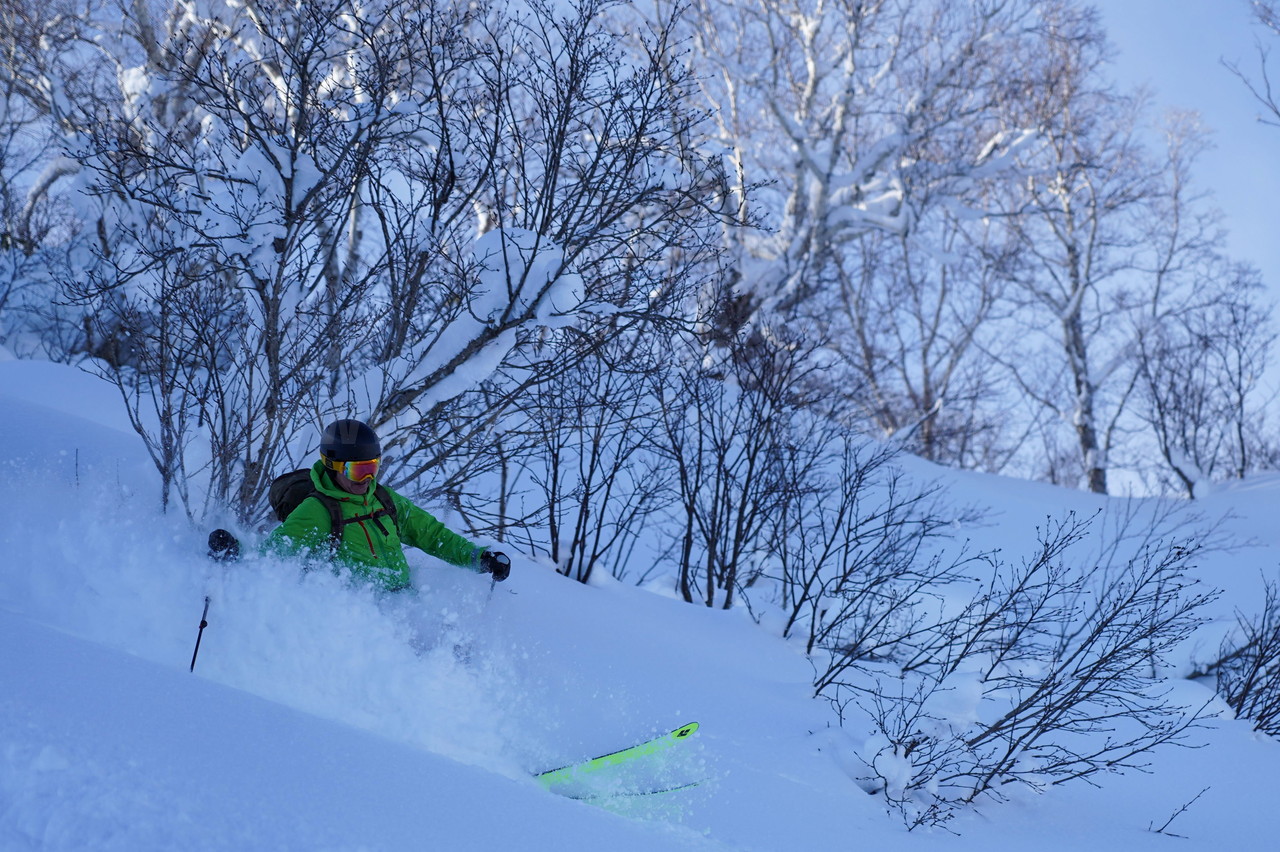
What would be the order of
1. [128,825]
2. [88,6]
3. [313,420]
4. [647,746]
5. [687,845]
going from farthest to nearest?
[88,6] → [313,420] → [647,746] → [687,845] → [128,825]

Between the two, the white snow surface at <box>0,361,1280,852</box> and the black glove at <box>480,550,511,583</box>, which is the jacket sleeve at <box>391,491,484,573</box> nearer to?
the black glove at <box>480,550,511,583</box>

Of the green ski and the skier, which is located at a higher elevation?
the skier

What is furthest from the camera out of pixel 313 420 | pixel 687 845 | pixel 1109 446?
pixel 1109 446

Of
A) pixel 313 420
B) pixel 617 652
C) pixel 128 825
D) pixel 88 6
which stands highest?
pixel 88 6

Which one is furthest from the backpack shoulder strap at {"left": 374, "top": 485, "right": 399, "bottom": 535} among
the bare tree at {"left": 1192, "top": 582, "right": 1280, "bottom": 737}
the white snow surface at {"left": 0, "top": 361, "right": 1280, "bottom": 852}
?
the bare tree at {"left": 1192, "top": 582, "right": 1280, "bottom": 737}

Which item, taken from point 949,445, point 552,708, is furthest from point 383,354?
point 949,445

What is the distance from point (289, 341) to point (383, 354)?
0.56 meters

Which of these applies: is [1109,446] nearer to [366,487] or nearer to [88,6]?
[366,487]

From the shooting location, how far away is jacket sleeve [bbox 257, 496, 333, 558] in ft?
12.5

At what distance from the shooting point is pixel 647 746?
3451 millimetres

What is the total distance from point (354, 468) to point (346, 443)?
0.12 meters

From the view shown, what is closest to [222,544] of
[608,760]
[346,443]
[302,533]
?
[302,533]

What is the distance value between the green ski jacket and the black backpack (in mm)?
13

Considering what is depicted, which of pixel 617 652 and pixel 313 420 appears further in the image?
pixel 313 420
